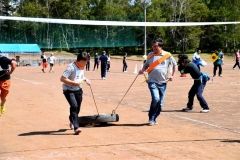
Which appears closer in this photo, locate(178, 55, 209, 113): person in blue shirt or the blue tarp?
locate(178, 55, 209, 113): person in blue shirt

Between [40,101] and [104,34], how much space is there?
188 feet

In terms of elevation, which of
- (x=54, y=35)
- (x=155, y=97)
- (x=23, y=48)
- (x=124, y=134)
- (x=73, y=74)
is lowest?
(x=23, y=48)

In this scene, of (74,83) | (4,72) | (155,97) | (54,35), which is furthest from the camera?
(54,35)

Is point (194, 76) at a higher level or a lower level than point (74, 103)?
higher

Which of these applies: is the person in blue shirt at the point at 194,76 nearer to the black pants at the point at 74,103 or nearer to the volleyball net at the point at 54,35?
the black pants at the point at 74,103

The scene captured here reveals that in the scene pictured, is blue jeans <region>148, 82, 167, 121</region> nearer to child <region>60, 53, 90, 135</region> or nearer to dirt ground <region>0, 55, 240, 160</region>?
dirt ground <region>0, 55, 240, 160</region>

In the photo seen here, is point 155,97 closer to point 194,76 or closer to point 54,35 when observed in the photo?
point 194,76

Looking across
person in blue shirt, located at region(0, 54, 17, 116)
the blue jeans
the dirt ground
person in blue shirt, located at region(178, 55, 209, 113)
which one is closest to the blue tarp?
the dirt ground

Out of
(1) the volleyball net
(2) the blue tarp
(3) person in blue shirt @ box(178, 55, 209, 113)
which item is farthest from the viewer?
(1) the volleyball net

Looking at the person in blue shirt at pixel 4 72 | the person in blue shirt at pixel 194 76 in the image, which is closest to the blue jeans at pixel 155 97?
the person in blue shirt at pixel 194 76

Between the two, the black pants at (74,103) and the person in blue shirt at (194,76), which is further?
the person in blue shirt at (194,76)

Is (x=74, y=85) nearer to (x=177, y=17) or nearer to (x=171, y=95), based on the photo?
(x=171, y=95)

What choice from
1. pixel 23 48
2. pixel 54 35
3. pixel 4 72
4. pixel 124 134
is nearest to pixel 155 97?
pixel 124 134

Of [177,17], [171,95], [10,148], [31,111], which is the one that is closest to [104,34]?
[177,17]
